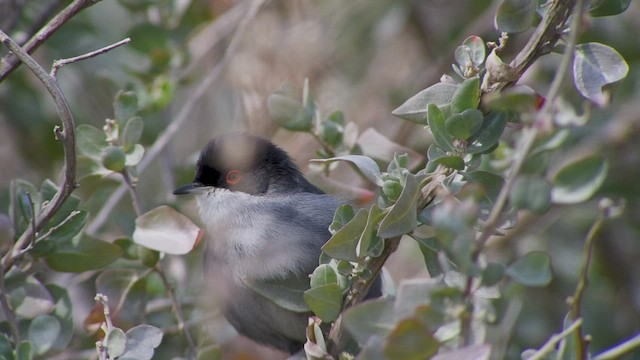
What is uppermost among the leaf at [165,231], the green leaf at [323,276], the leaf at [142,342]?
the green leaf at [323,276]

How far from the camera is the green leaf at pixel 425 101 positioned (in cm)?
239

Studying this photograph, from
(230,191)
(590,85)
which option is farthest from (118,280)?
(590,85)

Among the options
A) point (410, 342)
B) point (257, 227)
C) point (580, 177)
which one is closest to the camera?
point (410, 342)

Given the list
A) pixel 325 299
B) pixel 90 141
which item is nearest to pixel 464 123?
pixel 325 299

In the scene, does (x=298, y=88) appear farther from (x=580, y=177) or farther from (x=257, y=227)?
(x=580, y=177)

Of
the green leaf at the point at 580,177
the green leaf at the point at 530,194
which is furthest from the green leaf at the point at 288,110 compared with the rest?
the green leaf at the point at 530,194

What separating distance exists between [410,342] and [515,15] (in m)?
1.05

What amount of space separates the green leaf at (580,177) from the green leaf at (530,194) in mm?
226

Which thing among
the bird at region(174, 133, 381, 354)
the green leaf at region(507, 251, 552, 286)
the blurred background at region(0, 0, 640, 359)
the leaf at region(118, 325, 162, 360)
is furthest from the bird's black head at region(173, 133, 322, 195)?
the green leaf at region(507, 251, 552, 286)

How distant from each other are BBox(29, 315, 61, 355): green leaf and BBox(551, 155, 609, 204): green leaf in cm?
181

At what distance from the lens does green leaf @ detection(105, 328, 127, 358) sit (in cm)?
232

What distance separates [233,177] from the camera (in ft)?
13.0

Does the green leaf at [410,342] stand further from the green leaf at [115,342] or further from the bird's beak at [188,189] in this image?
the bird's beak at [188,189]

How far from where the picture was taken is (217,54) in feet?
18.5
